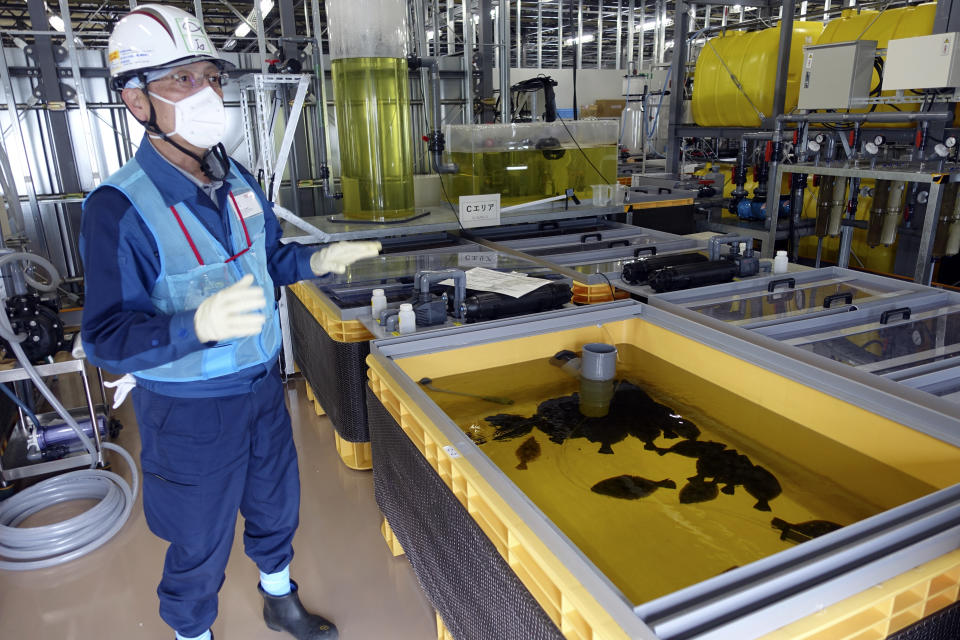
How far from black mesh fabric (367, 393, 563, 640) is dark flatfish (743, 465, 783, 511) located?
0.66 meters

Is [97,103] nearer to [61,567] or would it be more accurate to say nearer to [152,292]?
[61,567]

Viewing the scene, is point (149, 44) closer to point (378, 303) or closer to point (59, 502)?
point (378, 303)

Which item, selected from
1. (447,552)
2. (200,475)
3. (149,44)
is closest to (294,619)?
(200,475)

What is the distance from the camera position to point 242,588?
6.74 ft

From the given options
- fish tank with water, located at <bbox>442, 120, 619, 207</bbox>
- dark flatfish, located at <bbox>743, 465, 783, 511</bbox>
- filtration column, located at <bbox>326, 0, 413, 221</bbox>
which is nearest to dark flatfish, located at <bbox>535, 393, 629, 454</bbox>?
dark flatfish, located at <bbox>743, 465, 783, 511</bbox>

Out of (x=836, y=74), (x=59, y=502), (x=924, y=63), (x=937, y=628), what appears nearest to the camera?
(x=937, y=628)

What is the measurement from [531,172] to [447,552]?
8.80 ft

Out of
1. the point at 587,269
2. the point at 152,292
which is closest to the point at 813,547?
the point at 152,292

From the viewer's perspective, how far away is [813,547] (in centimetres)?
90

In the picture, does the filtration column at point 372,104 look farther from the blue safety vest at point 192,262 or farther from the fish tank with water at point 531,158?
the blue safety vest at point 192,262

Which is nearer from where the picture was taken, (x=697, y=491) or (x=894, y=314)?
(x=697, y=491)

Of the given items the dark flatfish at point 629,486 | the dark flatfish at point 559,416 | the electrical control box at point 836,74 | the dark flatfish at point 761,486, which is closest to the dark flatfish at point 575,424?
the dark flatfish at point 559,416

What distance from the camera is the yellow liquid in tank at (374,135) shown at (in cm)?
321

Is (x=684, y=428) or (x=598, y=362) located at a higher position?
(x=598, y=362)
